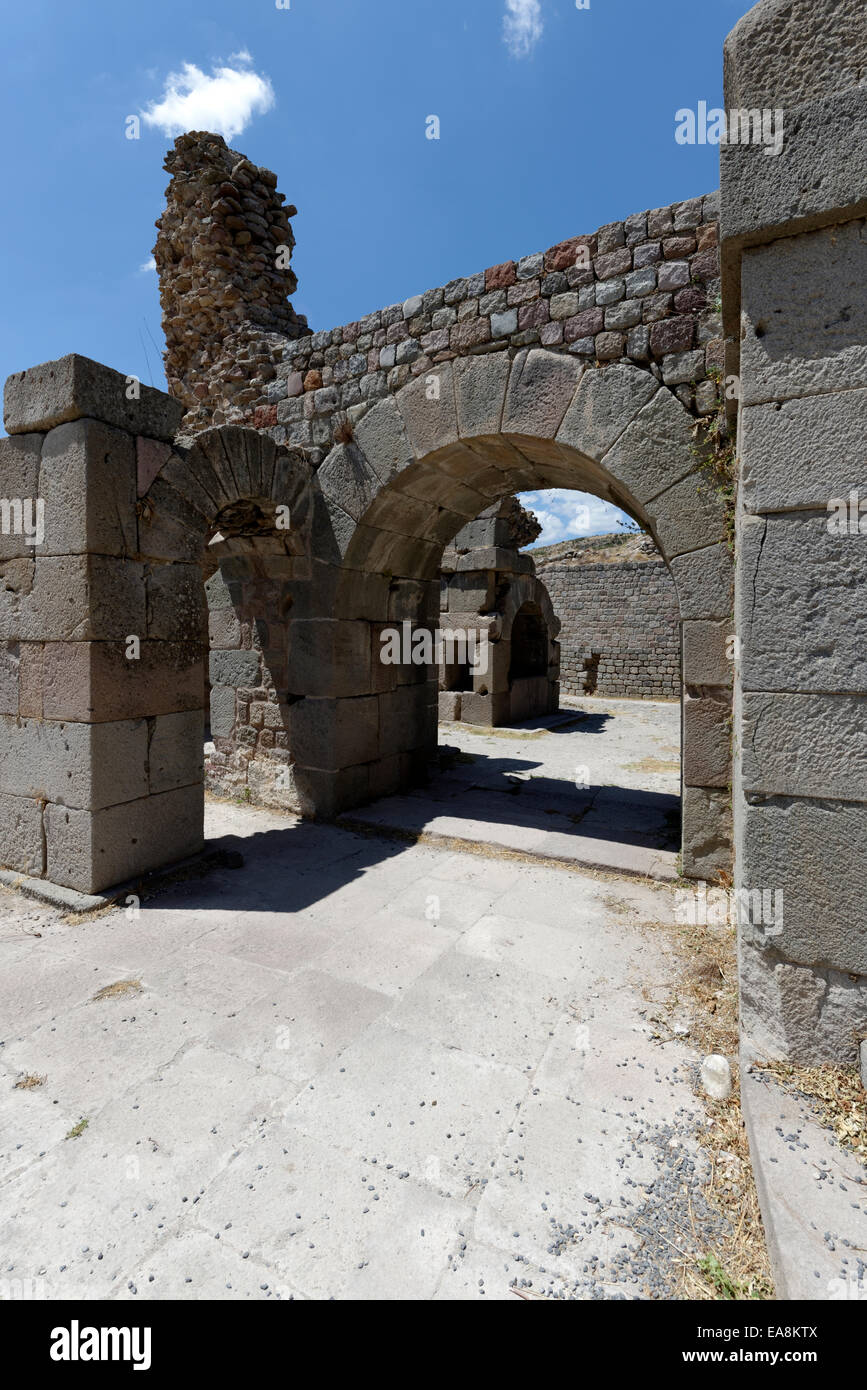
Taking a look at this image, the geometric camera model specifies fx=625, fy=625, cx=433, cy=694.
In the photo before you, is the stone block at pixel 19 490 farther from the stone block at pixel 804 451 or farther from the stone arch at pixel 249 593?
the stone block at pixel 804 451

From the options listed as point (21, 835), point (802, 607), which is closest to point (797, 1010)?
point (802, 607)

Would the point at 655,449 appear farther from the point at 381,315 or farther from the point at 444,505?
the point at 381,315

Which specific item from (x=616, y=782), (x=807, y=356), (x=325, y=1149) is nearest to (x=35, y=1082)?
(x=325, y=1149)

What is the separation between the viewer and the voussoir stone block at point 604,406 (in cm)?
365

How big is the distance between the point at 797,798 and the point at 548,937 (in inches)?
61.6

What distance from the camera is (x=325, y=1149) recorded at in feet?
5.94

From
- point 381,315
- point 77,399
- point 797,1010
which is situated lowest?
point 797,1010

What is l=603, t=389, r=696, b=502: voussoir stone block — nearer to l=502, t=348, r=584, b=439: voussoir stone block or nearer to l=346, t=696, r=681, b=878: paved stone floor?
l=502, t=348, r=584, b=439: voussoir stone block

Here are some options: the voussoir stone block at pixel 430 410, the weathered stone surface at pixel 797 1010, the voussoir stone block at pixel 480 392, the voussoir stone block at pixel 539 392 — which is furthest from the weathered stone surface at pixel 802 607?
the voussoir stone block at pixel 430 410

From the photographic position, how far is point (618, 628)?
15.9m

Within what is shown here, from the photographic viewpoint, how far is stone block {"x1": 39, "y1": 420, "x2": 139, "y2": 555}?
129 inches

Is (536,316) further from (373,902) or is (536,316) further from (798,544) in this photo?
(373,902)

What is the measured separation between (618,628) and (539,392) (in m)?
12.6

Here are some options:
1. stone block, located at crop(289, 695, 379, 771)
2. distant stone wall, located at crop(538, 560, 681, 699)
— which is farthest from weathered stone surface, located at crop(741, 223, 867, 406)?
distant stone wall, located at crop(538, 560, 681, 699)
